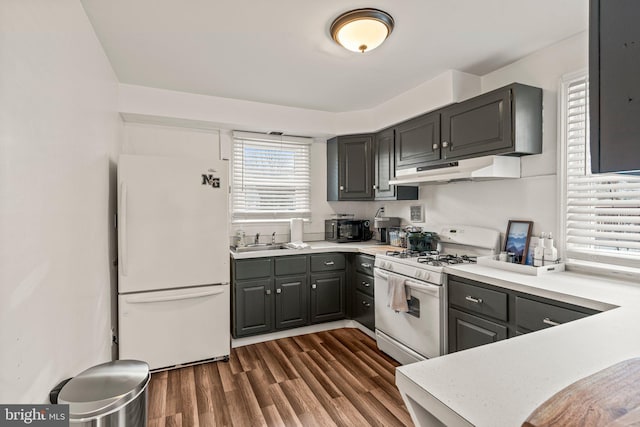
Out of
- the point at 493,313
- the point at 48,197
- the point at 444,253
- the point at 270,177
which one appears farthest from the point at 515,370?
the point at 270,177

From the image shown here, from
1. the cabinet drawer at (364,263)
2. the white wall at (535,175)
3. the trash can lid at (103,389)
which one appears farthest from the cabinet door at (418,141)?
the trash can lid at (103,389)

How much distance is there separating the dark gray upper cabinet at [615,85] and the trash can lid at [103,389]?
1777mm

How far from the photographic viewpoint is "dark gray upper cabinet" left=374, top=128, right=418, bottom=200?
3.41m

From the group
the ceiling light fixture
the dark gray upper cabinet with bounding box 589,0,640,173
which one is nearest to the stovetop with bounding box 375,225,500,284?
the ceiling light fixture

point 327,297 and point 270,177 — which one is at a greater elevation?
point 270,177

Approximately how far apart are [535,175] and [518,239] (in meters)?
0.49

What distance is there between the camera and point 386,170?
138 inches

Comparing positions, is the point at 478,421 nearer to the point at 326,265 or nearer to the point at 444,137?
the point at 444,137

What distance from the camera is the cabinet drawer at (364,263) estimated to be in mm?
3214

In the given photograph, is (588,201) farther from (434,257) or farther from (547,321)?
(434,257)

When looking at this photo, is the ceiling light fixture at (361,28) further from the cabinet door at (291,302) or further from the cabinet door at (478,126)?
the cabinet door at (291,302)

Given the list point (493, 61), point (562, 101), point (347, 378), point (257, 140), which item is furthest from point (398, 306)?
point (257, 140)

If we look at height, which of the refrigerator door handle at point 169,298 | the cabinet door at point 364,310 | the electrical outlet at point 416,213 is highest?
the electrical outlet at point 416,213

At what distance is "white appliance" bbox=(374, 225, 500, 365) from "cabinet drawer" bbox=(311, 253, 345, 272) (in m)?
0.56
